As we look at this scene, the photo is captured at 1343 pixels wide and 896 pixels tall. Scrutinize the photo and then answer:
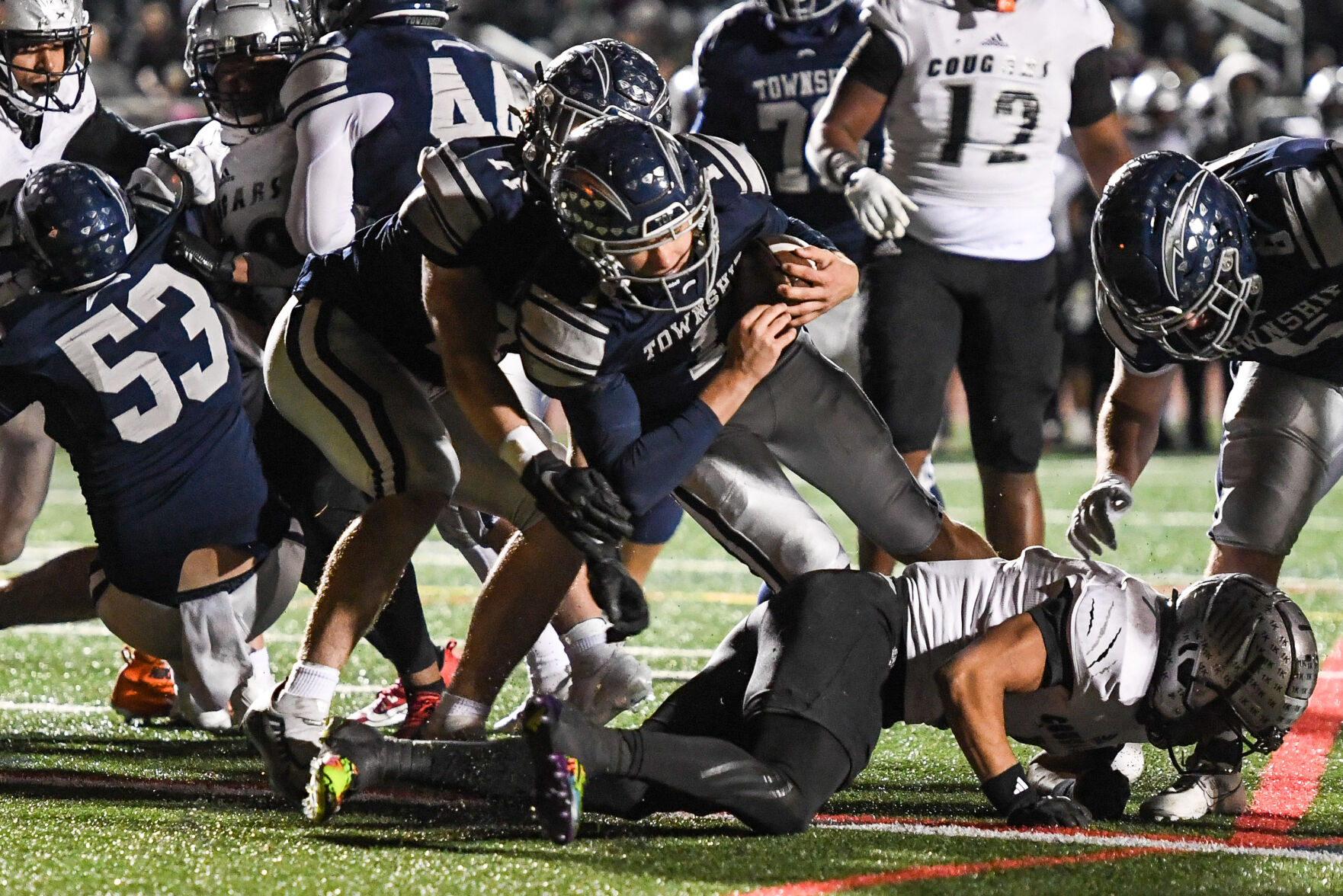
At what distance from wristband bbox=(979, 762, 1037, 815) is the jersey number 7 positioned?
1.88m

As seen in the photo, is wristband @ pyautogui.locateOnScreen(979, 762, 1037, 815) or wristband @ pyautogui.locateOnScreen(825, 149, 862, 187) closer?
wristband @ pyautogui.locateOnScreen(979, 762, 1037, 815)

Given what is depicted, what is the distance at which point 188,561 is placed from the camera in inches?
151

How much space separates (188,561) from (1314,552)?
4540 millimetres

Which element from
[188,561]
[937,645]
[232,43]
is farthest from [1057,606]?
[232,43]

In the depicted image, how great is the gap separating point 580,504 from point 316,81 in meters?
1.54

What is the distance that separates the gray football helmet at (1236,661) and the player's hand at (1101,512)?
0.59m

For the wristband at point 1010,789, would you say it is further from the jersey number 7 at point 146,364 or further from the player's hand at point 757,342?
the jersey number 7 at point 146,364

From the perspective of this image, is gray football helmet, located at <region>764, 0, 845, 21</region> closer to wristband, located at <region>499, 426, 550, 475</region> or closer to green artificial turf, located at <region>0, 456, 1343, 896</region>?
green artificial turf, located at <region>0, 456, 1343, 896</region>

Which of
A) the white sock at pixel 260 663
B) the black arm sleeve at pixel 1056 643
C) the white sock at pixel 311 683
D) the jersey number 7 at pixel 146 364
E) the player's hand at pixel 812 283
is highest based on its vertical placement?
the player's hand at pixel 812 283

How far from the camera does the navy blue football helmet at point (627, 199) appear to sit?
3.00 meters

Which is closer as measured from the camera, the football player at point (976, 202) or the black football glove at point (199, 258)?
the black football glove at point (199, 258)

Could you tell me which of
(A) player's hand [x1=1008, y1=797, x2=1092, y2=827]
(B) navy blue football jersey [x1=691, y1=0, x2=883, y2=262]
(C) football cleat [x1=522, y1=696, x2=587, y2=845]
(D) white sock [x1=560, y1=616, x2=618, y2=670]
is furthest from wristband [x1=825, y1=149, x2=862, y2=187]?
(C) football cleat [x1=522, y1=696, x2=587, y2=845]

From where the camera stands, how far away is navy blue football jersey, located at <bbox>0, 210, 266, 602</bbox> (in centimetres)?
380

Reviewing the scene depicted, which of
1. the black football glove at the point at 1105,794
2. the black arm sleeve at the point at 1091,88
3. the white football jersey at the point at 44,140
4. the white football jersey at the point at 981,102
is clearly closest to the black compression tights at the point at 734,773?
the black football glove at the point at 1105,794
